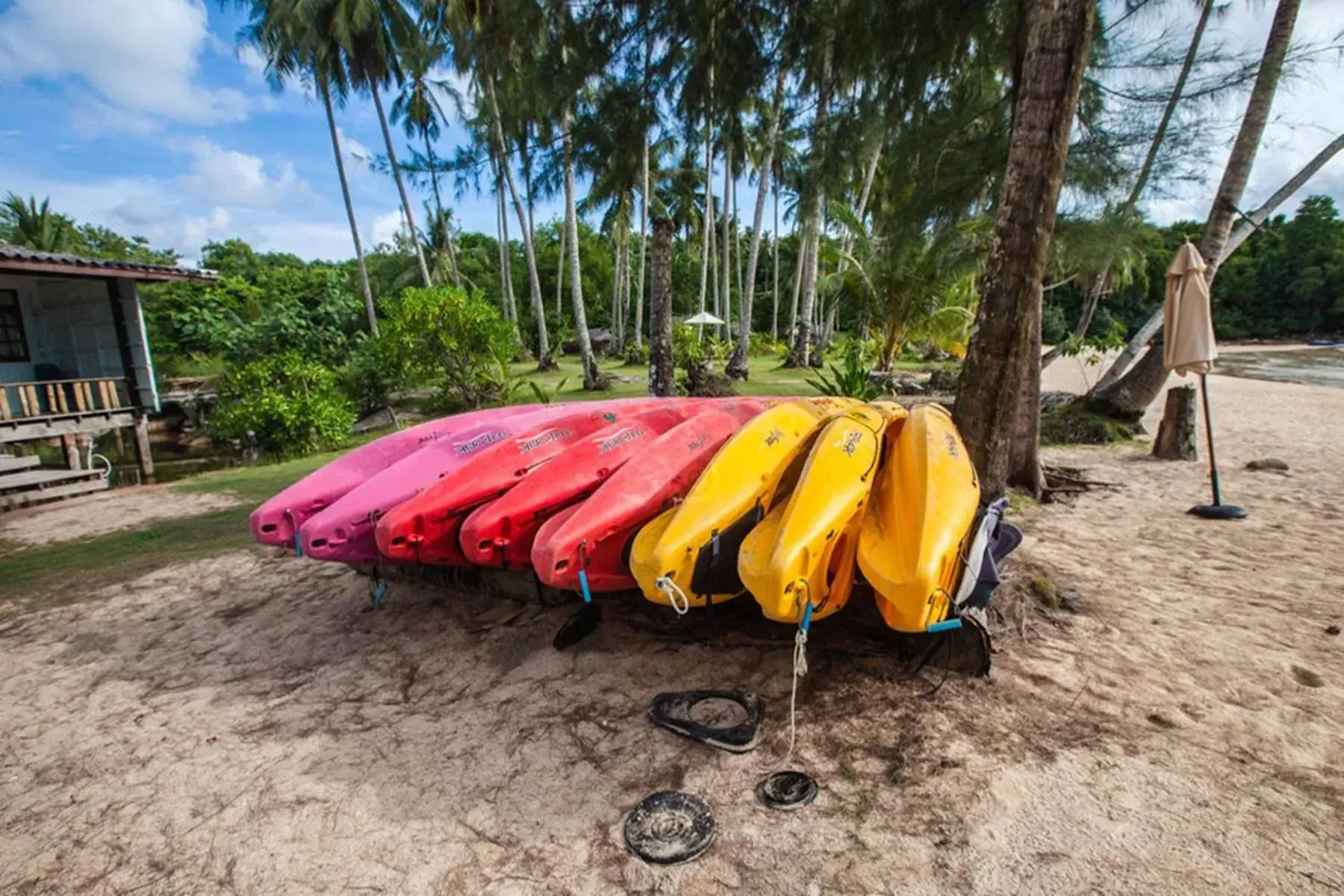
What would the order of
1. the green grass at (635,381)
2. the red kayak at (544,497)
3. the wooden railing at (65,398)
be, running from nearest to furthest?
the red kayak at (544,497), the wooden railing at (65,398), the green grass at (635,381)

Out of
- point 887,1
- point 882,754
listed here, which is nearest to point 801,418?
point 882,754

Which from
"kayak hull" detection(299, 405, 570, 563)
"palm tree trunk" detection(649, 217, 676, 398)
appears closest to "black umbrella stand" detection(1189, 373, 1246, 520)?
"kayak hull" detection(299, 405, 570, 563)

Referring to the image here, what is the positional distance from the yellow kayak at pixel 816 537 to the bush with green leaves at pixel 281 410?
10.4m

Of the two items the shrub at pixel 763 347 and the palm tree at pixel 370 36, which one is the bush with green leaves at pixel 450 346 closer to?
the palm tree at pixel 370 36

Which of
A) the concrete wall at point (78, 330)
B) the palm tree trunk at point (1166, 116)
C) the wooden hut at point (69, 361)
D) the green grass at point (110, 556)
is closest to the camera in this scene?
the green grass at point (110, 556)

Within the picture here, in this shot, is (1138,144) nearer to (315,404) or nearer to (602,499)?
(602,499)

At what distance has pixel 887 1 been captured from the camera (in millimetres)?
4652

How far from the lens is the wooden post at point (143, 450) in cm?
1009

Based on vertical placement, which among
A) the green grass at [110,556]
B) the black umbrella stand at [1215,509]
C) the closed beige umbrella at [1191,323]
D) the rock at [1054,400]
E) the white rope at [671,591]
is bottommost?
the green grass at [110,556]

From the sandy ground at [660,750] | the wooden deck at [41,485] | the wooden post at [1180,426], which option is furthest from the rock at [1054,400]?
the wooden deck at [41,485]

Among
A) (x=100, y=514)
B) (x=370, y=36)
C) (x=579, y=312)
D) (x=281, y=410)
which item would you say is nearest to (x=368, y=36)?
(x=370, y=36)

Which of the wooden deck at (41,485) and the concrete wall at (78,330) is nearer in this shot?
the wooden deck at (41,485)

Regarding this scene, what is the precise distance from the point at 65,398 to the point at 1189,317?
44.7 feet

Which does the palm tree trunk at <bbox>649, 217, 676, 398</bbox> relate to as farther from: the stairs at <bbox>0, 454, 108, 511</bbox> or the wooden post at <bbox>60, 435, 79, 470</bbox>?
the wooden post at <bbox>60, 435, 79, 470</bbox>
